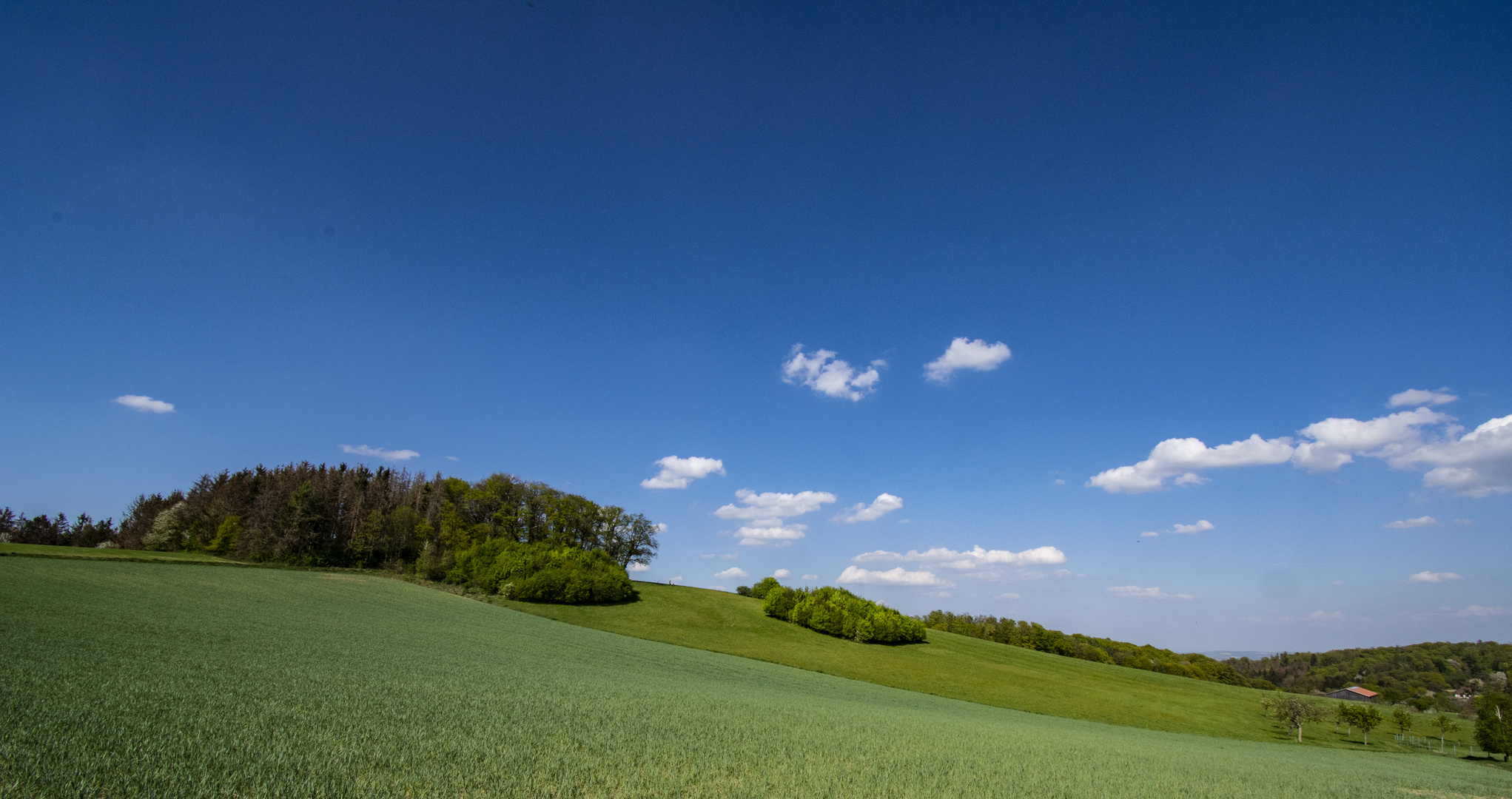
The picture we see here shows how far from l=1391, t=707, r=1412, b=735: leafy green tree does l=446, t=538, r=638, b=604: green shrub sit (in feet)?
237

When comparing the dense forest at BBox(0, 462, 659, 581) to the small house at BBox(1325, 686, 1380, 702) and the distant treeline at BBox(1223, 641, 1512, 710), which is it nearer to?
the small house at BBox(1325, 686, 1380, 702)

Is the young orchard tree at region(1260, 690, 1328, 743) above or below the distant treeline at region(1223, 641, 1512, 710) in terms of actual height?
above

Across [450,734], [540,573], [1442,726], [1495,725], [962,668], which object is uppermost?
[450,734]

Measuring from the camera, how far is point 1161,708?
41969mm

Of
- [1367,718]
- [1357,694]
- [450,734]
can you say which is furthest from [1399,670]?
[450,734]

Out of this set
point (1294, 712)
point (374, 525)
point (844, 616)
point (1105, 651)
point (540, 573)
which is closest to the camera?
point (1294, 712)

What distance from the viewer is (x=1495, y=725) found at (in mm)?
41406

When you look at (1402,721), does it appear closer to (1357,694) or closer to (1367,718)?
(1367,718)

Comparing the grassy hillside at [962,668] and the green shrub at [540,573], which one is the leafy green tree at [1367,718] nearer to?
the grassy hillside at [962,668]

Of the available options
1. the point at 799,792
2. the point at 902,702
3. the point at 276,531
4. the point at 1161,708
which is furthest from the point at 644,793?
the point at 276,531

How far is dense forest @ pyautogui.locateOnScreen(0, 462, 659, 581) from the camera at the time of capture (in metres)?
71.2

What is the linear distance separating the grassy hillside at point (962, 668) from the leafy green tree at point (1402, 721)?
9254 millimetres

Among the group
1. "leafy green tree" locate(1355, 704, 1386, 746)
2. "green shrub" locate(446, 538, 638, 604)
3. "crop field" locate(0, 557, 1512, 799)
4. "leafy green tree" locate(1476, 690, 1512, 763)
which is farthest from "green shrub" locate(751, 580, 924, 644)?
"leafy green tree" locate(1476, 690, 1512, 763)

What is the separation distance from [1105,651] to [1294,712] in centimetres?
5911
